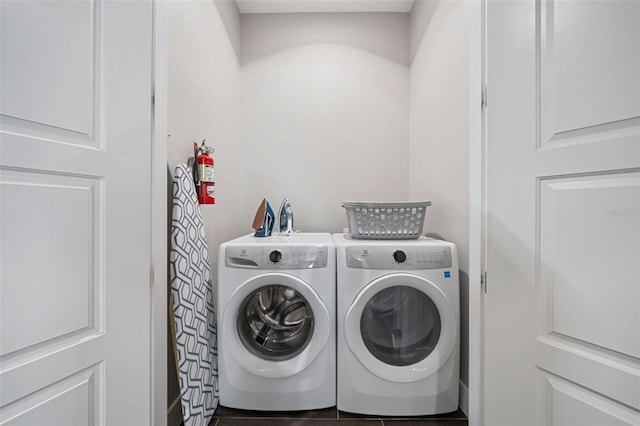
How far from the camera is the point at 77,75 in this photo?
827 millimetres

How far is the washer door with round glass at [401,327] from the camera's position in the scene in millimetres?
1540

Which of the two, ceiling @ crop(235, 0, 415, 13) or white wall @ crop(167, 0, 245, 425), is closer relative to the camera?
white wall @ crop(167, 0, 245, 425)

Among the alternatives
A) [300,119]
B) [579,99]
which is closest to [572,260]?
[579,99]

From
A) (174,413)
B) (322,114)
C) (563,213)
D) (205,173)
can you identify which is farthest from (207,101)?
(563,213)

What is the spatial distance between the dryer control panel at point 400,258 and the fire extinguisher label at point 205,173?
2.59 feet

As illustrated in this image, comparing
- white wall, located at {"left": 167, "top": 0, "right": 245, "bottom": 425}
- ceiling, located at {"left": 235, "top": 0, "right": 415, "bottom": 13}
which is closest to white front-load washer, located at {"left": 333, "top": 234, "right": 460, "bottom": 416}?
white wall, located at {"left": 167, "top": 0, "right": 245, "bottom": 425}

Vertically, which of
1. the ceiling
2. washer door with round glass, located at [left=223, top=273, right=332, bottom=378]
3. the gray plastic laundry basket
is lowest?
washer door with round glass, located at [left=223, top=273, right=332, bottom=378]

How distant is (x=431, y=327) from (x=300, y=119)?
1.73m

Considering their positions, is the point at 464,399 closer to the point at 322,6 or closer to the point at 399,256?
the point at 399,256

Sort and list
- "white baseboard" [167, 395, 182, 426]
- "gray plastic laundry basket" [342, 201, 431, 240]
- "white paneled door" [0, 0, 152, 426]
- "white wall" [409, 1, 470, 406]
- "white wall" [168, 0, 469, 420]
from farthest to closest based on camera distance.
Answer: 1. "white wall" [168, 0, 469, 420]
2. "gray plastic laundry basket" [342, 201, 431, 240]
3. "white wall" [409, 1, 470, 406]
4. "white baseboard" [167, 395, 182, 426]
5. "white paneled door" [0, 0, 152, 426]

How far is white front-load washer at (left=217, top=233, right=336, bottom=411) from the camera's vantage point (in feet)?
5.10

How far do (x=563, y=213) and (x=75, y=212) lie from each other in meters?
1.32

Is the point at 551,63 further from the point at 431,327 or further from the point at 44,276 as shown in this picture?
the point at 44,276

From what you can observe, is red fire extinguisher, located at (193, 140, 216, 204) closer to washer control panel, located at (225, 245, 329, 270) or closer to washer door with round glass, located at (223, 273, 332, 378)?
washer control panel, located at (225, 245, 329, 270)
